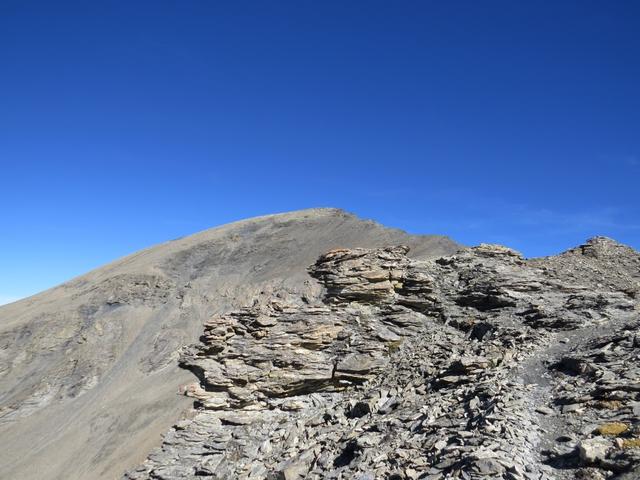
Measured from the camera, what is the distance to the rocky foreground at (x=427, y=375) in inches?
568

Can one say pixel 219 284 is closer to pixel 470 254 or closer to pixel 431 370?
pixel 470 254

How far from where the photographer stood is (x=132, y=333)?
55438 millimetres

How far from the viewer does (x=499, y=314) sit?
27.1m

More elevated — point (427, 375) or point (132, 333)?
point (132, 333)

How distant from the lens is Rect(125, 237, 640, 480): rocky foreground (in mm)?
14422

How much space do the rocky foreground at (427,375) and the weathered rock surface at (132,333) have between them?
1198 mm

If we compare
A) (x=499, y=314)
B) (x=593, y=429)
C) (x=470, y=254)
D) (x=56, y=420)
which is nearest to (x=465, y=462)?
(x=593, y=429)

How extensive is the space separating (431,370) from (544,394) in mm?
6600

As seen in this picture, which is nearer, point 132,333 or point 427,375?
point 427,375

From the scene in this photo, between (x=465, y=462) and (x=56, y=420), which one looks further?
(x=56, y=420)

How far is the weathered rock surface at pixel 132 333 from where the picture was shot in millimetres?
34875

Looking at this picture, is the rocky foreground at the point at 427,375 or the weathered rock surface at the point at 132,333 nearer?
the rocky foreground at the point at 427,375

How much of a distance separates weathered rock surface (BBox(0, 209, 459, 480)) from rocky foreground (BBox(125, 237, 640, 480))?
1198 millimetres

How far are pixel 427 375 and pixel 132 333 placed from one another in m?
43.7
